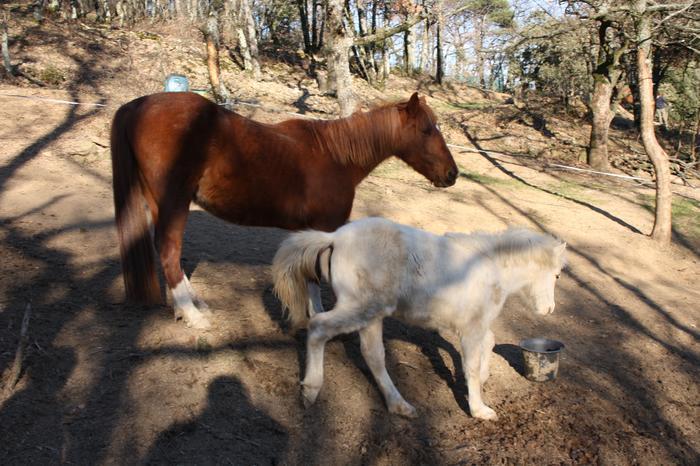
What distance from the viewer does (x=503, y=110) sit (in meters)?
22.7

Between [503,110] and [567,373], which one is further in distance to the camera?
[503,110]

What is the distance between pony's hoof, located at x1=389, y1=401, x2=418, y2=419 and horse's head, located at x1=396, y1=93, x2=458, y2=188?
2.49 meters

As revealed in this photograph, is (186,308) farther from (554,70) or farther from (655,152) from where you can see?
(554,70)

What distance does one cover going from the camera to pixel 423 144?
521cm

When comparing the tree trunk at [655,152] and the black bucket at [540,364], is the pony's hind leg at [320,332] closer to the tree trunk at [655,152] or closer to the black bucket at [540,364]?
the black bucket at [540,364]

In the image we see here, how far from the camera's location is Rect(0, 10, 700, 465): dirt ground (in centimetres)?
322

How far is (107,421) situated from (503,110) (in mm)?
22105

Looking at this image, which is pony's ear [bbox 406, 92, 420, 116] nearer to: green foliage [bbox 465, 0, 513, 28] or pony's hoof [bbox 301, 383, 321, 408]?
pony's hoof [bbox 301, 383, 321, 408]

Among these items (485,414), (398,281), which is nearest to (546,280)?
(485,414)

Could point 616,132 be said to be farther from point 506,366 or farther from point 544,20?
point 506,366

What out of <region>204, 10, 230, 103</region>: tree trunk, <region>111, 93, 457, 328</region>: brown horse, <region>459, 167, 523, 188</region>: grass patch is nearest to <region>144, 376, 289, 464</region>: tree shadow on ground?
<region>111, 93, 457, 328</region>: brown horse

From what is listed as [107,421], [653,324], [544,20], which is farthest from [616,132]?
[107,421]

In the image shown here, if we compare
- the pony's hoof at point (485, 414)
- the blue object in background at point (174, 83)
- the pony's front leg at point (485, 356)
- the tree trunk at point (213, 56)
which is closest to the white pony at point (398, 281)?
the pony's hoof at point (485, 414)

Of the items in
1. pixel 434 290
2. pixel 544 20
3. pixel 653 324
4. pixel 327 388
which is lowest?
pixel 653 324
